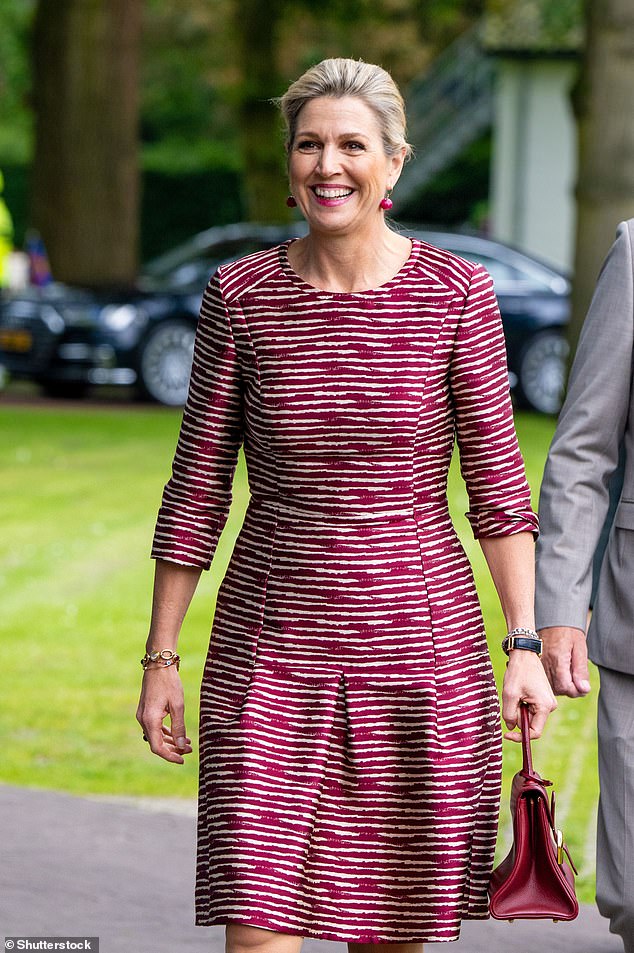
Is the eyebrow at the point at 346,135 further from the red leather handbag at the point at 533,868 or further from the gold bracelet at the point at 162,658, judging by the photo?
the red leather handbag at the point at 533,868

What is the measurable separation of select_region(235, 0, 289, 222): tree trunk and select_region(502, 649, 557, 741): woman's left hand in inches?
1109

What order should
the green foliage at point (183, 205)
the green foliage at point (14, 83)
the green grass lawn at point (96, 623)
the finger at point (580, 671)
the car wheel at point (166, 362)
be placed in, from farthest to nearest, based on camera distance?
the green foliage at point (14, 83), the green foliage at point (183, 205), the car wheel at point (166, 362), the green grass lawn at point (96, 623), the finger at point (580, 671)

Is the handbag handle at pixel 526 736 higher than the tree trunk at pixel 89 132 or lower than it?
lower

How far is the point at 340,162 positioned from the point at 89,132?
21.2 meters

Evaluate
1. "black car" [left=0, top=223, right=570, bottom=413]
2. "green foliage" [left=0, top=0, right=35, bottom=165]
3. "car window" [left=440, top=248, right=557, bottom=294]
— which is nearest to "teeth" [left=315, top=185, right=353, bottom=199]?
"black car" [left=0, top=223, right=570, bottom=413]

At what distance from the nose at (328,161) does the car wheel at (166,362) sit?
53.5ft

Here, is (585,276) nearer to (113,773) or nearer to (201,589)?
(201,589)

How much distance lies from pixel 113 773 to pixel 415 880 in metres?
3.47

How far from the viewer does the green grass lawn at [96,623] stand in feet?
22.5

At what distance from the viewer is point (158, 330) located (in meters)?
19.8

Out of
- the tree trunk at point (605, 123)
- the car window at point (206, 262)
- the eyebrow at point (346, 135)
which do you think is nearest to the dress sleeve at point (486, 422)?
the eyebrow at point (346, 135)

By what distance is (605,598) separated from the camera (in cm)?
381

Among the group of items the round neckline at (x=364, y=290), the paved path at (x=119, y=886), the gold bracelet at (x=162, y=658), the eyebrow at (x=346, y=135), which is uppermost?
the eyebrow at (x=346, y=135)

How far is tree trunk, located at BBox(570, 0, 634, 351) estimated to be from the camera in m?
13.4
